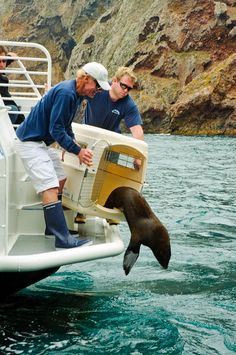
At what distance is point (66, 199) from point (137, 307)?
144 cm

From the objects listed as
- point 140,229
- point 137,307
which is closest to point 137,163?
point 140,229

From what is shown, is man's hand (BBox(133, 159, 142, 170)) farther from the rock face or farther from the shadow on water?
the rock face

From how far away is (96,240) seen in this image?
26.8 feet

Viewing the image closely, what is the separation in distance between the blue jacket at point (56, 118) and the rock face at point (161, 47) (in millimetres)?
62966

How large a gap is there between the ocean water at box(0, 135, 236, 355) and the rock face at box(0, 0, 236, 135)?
59.9 m

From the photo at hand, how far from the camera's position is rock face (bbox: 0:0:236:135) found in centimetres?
7250

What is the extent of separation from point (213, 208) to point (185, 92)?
61109mm

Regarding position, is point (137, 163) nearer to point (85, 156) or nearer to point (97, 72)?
point (85, 156)

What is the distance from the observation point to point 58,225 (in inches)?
289

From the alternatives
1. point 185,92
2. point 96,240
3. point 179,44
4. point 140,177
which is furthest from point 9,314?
point 179,44

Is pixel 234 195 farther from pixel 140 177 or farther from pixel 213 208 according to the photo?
pixel 140 177

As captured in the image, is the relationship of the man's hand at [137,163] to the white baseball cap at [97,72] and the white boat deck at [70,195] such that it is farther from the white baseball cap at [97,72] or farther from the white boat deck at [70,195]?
the white baseball cap at [97,72]

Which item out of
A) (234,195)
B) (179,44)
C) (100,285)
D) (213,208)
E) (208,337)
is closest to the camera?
(208,337)

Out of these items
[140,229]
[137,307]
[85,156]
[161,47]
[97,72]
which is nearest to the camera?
[97,72]
